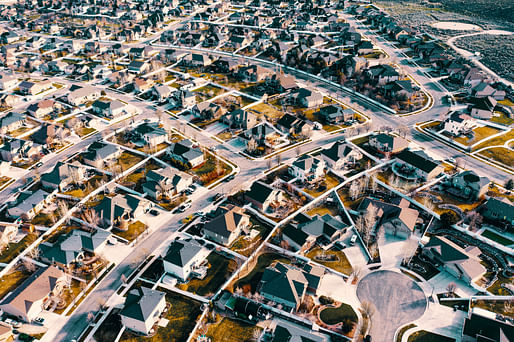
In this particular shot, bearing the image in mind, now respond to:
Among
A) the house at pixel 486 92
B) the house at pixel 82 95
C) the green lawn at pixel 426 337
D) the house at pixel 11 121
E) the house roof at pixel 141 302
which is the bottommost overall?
the green lawn at pixel 426 337

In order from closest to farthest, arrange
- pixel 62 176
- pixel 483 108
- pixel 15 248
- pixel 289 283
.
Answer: pixel 289 283
pixel 15 248
pixel 62 176
pixel 483 108

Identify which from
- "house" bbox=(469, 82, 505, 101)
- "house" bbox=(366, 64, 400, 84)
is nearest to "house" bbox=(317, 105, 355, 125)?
"house" bbox=(366, 64, 400, 84)

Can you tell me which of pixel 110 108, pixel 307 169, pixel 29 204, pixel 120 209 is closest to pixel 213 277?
pixel 120 209

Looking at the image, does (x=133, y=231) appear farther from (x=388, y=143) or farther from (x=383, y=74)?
(x=383, y=74)

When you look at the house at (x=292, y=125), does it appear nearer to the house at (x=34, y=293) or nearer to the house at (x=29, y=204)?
the house at (x=29, y=204)

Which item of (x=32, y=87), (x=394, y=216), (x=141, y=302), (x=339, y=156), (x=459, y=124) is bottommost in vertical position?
(x=141, y=302)

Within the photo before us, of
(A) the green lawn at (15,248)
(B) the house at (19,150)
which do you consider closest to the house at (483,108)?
(A) the green lawn at (15,248)
